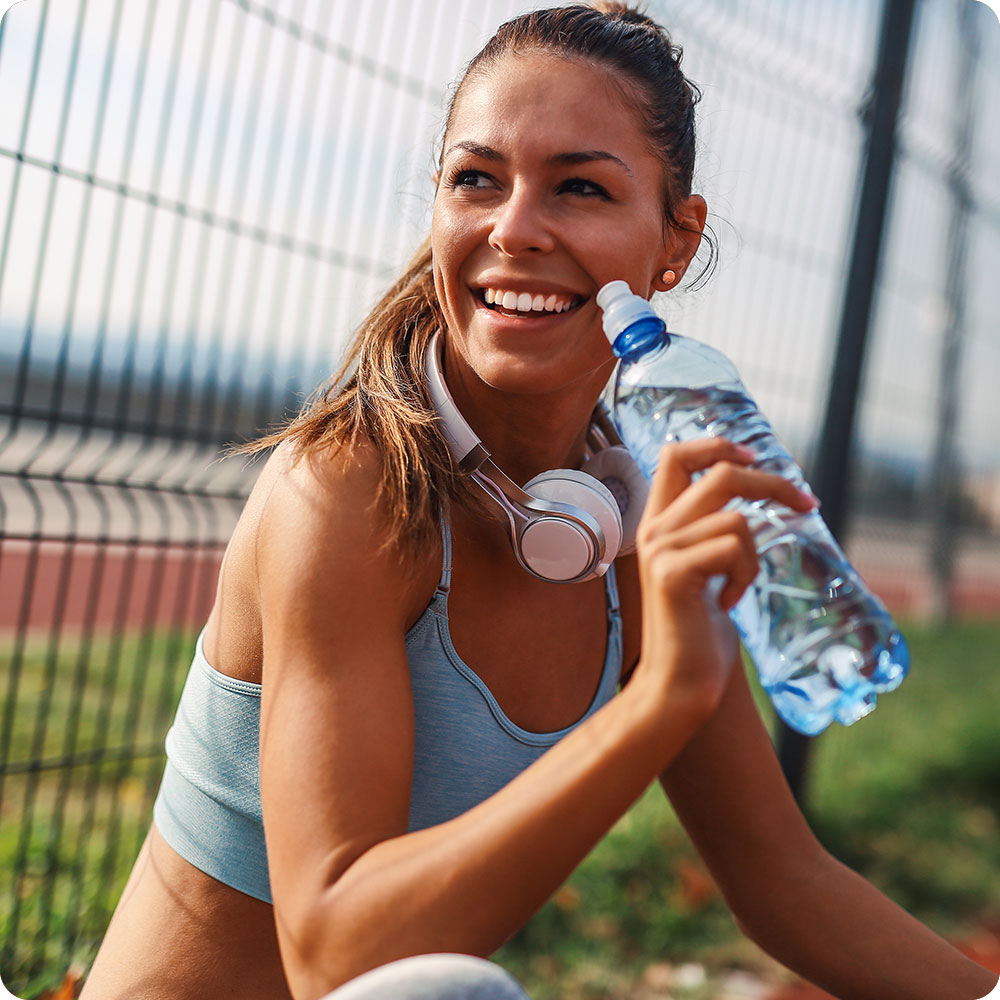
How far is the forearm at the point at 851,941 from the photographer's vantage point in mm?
1671

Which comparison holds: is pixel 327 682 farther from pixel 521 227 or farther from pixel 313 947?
pixel 521 227

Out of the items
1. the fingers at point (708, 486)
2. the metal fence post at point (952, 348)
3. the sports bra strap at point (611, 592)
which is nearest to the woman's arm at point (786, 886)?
the sports bra strap at point (611, 592)

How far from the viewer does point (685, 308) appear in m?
2.39

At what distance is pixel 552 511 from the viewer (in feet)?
5.05

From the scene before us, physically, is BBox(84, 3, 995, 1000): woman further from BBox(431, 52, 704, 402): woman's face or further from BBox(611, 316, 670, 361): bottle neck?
BBox(611, 316, 670, 361): bottle neck

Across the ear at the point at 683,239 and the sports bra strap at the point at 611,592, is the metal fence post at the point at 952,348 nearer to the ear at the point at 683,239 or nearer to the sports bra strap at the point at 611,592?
the ear at the point at 683,239

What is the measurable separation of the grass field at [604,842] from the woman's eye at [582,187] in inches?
70.8

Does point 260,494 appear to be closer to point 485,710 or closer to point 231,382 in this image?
point 485,710

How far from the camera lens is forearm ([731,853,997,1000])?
5.48ft

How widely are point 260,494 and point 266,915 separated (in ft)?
2.09

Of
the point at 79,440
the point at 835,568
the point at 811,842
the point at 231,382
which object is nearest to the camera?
the point at 835,568

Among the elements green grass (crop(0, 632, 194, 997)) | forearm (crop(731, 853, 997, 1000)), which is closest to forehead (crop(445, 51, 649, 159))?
forearm (crop(731, 853, 997, 1000))

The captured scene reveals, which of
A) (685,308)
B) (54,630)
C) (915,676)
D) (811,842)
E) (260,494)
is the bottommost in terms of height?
(915,676)

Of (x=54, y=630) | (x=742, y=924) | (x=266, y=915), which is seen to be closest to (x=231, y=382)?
(x=54, y=630)
